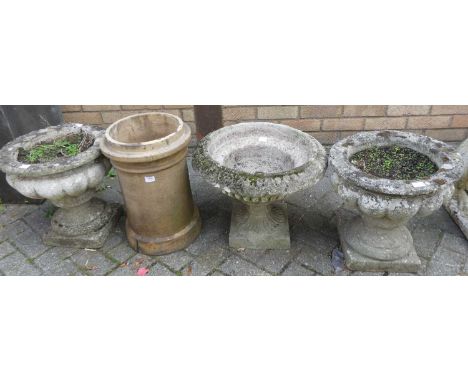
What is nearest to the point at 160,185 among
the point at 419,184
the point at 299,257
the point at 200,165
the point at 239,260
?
the point at 200,165

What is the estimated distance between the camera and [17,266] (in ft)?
10.2

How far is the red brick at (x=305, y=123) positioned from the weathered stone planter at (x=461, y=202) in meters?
1.42


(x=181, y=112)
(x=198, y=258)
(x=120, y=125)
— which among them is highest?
(x=120, y=125)

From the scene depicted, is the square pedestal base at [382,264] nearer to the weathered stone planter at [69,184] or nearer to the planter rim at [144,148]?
the planter rim at [144,148]

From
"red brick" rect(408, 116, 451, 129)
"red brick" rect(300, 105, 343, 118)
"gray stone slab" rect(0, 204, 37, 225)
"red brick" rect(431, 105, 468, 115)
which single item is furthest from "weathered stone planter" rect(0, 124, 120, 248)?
"red brick" rect(431, 105, 468, 115)

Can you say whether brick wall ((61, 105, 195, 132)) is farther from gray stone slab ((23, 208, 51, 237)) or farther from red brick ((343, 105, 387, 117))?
red brick ((343, 105, 387, 117))

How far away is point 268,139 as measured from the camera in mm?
3236

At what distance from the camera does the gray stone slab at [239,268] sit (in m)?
2.97

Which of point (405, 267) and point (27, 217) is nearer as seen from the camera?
point (405, 267)

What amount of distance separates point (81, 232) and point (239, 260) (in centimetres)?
138

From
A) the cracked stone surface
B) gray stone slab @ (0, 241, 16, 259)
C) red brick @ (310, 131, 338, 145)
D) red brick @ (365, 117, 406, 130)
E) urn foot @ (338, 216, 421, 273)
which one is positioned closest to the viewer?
urn foot @ (338, 216, 421, 273)

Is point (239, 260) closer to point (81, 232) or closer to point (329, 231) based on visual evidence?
point (329, 231)

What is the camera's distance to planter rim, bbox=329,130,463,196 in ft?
7.95

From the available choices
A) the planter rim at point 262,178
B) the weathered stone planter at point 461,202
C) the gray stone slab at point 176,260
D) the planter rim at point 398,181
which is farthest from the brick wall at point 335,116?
the gray stone slab at point 176,260
